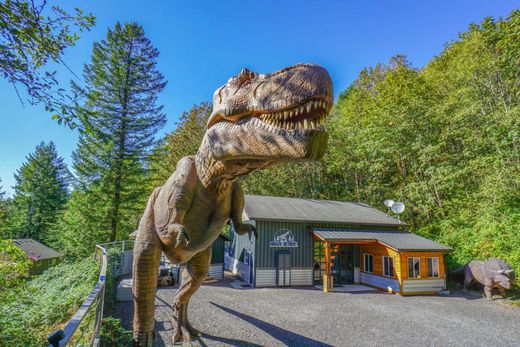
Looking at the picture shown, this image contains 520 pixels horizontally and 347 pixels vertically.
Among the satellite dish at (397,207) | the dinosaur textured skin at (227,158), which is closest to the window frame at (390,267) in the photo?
the satellite dish at (397,207)

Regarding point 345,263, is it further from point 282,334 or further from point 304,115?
point 304,115

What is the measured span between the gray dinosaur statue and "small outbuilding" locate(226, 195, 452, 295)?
121cm

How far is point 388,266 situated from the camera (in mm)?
12430

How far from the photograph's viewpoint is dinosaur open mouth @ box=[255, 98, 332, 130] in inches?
61.1

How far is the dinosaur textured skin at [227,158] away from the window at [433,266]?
12.1 meters

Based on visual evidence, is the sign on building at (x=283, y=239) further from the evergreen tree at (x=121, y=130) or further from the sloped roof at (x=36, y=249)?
the sloped roof at (x=36, y=249)

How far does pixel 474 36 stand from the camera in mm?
15523

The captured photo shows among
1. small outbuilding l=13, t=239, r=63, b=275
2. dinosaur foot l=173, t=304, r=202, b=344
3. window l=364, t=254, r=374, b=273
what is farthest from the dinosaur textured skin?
small outbuilding l=13, t=239, r=63, b=275

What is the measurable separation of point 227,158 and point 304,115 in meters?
0.63

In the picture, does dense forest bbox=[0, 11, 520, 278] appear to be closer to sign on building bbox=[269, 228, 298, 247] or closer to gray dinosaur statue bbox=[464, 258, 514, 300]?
gray dinosaur statue bbox=[464, 258, 514, 300]

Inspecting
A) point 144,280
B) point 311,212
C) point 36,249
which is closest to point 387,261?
point 311,212

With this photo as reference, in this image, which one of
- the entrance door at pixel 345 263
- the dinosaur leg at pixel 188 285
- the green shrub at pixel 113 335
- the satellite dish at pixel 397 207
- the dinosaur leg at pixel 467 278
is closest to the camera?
the dinosaur leg at pixel 188 285

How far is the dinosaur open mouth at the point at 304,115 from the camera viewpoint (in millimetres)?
1552

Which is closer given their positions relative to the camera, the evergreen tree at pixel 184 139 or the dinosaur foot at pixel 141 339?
the dinosaur foot at pixel 141 339
